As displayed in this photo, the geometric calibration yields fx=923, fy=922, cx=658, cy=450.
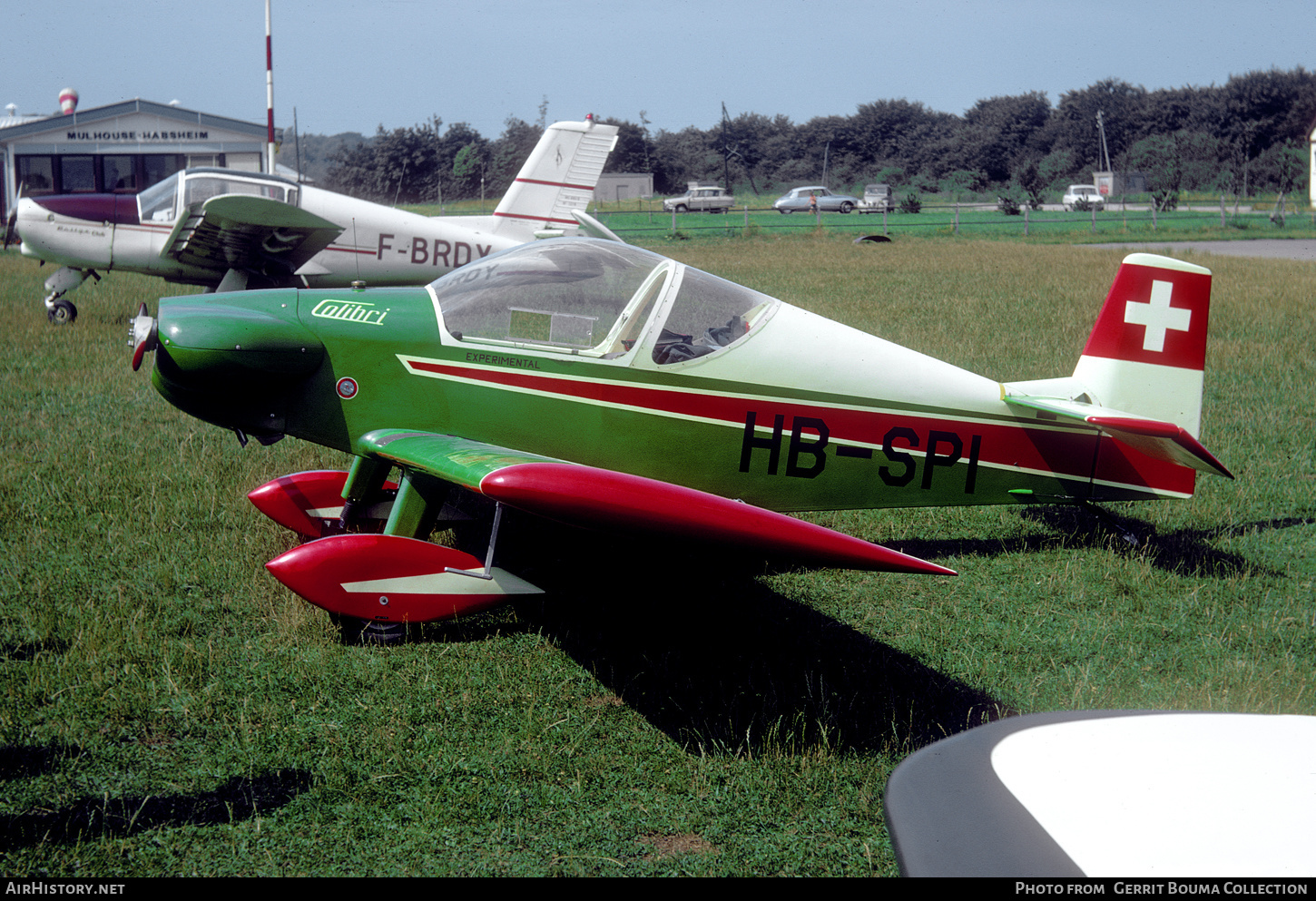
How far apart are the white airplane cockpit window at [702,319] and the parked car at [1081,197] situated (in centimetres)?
4949

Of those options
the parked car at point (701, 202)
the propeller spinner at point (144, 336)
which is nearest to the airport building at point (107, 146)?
the parked car at point (701, 202)

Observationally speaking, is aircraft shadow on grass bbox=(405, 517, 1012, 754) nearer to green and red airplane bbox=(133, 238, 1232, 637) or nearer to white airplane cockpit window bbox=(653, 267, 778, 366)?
green and red airplane bbox=(133, 238, 1232, 637)

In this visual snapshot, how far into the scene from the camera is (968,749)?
77.9 inches

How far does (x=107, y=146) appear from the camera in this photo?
35.7 m

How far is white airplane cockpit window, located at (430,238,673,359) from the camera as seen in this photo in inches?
185

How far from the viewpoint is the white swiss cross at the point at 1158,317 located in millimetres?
5359

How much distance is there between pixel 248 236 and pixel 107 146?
29973 mm

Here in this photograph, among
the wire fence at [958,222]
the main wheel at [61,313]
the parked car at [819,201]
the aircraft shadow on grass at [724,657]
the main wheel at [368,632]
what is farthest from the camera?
the parked car at [819,201]

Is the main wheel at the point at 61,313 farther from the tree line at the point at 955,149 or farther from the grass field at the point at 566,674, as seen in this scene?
the tree line at the point at 955,149

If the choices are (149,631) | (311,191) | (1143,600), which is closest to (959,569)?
(1143,600)

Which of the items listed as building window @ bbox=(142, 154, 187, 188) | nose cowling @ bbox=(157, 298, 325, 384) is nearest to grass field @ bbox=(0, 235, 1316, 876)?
nose cowling @ bbox=(157, 298, 325, 384)

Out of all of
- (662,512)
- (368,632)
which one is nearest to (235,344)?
(368,632)

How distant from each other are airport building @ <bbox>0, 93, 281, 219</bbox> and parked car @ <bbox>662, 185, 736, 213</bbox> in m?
22.0

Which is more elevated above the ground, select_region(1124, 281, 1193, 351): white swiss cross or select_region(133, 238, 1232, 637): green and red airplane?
select_region(1124, 281, 1193, 351): white swiss cross
